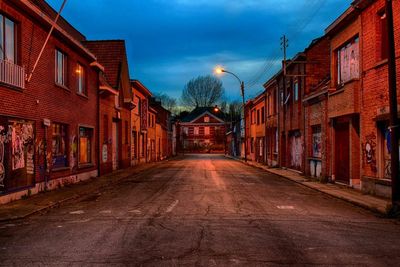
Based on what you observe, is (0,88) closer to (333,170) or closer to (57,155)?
(57,155)

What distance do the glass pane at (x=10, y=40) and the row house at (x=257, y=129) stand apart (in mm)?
29934

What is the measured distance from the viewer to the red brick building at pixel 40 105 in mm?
13211

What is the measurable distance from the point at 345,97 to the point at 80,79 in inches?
482

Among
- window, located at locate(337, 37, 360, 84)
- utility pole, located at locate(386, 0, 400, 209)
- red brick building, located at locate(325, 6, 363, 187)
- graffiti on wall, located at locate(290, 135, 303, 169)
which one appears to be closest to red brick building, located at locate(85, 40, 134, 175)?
graffiti on wall, located at locate(290, 135, 303, 169)

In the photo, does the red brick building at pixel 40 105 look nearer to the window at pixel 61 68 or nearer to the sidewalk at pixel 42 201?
the window at pixel 61 68

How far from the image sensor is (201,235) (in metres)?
8.23

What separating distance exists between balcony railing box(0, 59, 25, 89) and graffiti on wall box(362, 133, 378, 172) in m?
11.6

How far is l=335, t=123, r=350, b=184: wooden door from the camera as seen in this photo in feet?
61.6

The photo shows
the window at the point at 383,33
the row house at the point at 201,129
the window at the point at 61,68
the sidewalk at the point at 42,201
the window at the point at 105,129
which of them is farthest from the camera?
the row house at the point at 201,129

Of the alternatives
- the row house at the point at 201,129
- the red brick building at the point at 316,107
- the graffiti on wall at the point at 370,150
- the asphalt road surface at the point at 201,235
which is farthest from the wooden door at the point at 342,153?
the row house at the point at 201,129

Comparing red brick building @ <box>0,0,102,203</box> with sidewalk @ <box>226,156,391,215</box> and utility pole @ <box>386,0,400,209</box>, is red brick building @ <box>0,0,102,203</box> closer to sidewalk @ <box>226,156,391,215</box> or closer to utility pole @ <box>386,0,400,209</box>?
sidewalk @ <box>226,156,391,215</box>

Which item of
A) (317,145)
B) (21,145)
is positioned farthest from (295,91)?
(21,145)

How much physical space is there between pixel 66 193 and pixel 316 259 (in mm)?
11087

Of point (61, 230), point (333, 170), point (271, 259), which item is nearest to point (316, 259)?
point (271, 259)
